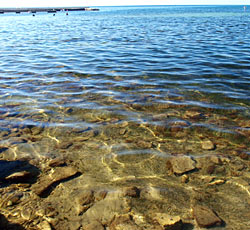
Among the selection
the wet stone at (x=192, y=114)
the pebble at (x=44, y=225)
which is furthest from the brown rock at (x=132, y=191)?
the wet stone at (x=192, y=114)

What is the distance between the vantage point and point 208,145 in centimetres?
494

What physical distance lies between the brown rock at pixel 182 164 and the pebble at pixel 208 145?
0.58 meters

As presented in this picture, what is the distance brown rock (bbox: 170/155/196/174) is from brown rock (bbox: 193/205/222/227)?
2.93 ft

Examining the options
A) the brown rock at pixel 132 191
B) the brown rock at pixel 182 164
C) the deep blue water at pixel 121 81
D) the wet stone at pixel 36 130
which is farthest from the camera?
the deep blue water at pixel 121 81

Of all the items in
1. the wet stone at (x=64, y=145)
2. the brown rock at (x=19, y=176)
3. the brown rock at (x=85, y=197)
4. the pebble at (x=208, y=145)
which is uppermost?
the brown rock at (x=19, y=176)

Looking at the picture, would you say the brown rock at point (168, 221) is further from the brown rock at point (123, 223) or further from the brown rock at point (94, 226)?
the brown rock at point (94, 226)

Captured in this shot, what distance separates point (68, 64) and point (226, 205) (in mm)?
10229

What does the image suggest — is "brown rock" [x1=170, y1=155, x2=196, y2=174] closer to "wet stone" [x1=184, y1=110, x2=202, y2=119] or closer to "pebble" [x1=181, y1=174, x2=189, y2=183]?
"pebble" [x1=181, y1=174, x2=189, y2=183]

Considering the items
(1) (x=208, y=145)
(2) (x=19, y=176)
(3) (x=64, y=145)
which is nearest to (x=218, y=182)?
(1) (x=208, y=145)

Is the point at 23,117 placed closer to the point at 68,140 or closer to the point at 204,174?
the point at 68,140

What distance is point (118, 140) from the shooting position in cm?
517

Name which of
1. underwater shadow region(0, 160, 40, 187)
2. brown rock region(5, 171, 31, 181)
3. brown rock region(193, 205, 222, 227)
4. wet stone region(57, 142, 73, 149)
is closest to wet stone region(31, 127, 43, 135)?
wet stone region(57, 142, 73, 149)

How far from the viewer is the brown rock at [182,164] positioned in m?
4.17

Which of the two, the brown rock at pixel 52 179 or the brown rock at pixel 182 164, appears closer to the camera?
the brown rock at pixel 52 179
